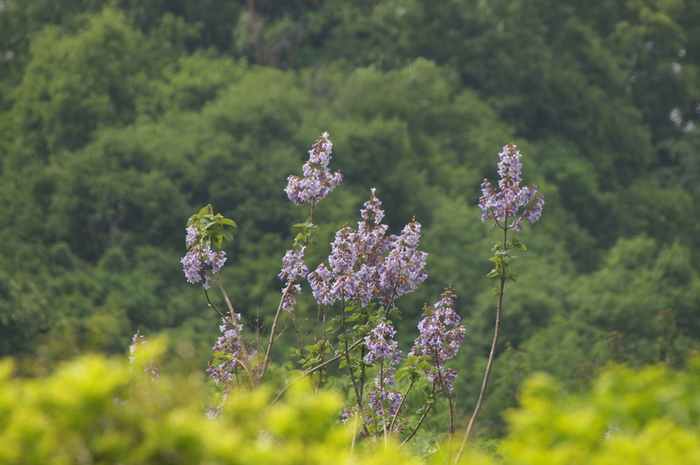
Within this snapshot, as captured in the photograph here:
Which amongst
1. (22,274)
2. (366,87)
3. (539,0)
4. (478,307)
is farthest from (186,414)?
(539,0)

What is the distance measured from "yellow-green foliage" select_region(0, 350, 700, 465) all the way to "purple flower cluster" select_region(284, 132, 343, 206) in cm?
336

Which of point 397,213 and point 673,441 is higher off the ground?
point 673,441

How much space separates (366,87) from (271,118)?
4829 millimetres

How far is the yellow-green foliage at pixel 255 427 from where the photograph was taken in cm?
301

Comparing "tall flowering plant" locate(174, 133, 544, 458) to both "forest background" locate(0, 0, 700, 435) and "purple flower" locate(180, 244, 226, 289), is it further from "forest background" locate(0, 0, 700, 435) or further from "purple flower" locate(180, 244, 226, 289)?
"forest background" locate(0, 0, 700, 435)

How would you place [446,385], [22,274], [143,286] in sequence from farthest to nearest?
1. [143,286]
2. [22,274]
3. [446,385]

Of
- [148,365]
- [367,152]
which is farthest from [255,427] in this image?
[367,152]

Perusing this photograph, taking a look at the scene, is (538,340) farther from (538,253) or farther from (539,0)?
(539,0)

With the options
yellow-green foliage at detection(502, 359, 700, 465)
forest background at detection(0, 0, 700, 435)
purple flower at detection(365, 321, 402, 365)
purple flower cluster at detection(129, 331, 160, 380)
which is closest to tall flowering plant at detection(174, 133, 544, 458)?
purple flower at detection(365, 321, 402, 365)

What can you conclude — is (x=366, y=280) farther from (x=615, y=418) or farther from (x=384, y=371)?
(x=615, y=418)

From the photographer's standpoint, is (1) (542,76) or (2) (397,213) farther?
(1) (542,76)

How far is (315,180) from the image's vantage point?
6730mm

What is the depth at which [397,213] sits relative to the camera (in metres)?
31.0

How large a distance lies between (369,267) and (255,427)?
3.10 metres
